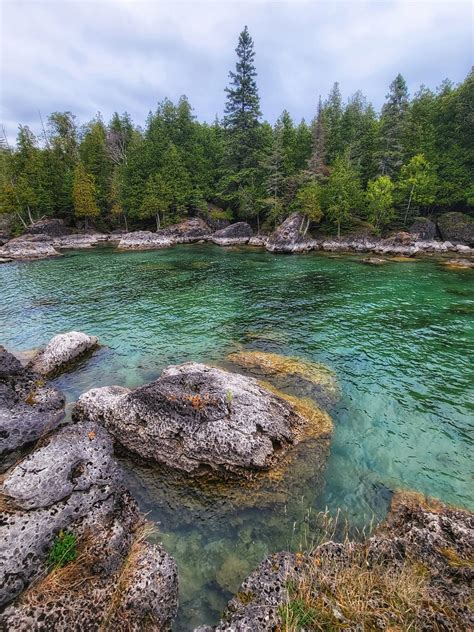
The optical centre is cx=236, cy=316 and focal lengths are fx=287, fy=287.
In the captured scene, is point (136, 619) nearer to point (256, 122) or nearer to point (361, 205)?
point (361, 205)

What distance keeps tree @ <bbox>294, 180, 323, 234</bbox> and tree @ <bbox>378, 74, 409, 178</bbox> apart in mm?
14478

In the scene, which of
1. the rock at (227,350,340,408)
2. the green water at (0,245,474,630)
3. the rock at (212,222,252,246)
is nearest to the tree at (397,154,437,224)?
the green water at (0,245,474,630)

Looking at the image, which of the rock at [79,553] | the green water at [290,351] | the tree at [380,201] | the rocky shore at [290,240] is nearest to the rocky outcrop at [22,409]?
the rock at [79,553]

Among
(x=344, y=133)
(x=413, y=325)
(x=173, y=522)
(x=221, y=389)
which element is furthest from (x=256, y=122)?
(x=173, y=522)

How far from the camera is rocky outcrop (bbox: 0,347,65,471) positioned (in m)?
7.56

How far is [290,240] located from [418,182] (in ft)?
77.0

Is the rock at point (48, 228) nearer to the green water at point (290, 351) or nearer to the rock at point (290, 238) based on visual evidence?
the green water at point (290, 351)

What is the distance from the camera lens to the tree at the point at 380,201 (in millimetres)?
45625

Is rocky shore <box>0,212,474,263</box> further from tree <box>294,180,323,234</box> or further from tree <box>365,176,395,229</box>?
tree <box>365,176,395,229</box>

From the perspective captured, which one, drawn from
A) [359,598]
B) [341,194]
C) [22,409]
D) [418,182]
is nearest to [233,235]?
[341,194]

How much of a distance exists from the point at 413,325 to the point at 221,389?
14.4 meters

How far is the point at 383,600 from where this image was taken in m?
4.15

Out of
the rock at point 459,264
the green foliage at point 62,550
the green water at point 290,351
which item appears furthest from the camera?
the rock at point 459,264

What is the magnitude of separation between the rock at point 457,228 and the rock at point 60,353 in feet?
181
